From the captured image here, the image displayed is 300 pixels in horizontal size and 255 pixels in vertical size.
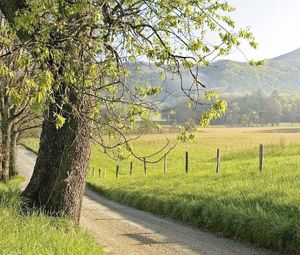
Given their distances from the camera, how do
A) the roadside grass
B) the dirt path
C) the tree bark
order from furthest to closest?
the dirt path
the tree bark
the roadside grass

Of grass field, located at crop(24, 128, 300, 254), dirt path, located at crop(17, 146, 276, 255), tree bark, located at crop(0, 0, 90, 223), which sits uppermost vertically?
tree bark, located at crop(0, 0, 90, 223)

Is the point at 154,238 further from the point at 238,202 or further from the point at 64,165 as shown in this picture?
the point at 64,165

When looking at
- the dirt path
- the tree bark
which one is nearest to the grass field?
the dirt path

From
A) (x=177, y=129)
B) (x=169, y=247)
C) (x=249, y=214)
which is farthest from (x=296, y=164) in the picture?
(x=177, y=129)

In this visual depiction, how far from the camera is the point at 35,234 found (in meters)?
6.78

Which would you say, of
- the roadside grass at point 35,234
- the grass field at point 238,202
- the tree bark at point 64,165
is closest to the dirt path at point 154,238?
the grass field at point 238,202

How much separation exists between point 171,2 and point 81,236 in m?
4.72

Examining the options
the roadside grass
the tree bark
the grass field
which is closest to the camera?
the roadside grass

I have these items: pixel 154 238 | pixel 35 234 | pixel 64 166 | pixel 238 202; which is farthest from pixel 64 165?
pixel 238 202

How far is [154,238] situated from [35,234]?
524 centimetres

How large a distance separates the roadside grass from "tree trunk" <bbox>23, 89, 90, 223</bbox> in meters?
0.42

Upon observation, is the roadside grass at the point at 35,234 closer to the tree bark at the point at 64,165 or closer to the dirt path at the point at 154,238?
the tree bark at the point at 64,165

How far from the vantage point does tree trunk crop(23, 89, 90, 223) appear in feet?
27.9

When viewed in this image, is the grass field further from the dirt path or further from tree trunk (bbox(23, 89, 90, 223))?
tree trunk (bbox(23, 89, 90, 223))
